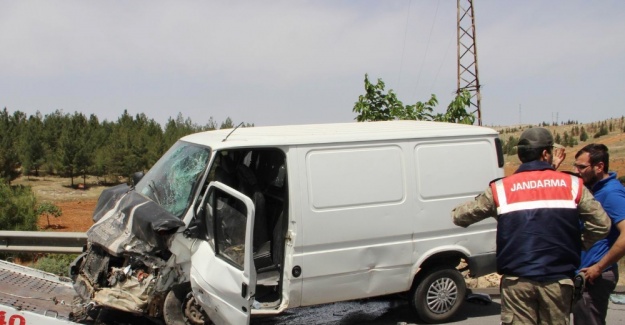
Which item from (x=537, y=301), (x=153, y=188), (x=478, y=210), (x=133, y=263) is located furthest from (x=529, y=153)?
(x=153, y=188)

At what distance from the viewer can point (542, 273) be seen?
3229mm

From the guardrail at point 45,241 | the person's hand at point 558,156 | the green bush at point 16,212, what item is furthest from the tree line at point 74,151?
the person's hand at point 558,156

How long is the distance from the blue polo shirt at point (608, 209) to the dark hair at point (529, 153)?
2.59 ft

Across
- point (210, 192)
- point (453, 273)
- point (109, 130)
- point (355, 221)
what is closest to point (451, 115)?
point (453, 273)

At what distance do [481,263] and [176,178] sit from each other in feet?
10.9

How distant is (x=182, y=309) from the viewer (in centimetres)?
501

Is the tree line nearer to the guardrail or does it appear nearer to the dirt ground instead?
the dirt ground

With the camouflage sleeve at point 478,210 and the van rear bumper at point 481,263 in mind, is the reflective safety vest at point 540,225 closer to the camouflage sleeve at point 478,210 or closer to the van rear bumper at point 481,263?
the camouflage sleeve at point 478,210

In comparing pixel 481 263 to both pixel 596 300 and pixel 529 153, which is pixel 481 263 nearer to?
pixel 596 300

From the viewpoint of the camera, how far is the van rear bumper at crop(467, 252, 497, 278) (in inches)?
235

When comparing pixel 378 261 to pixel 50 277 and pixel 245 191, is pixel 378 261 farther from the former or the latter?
pixel 50 277

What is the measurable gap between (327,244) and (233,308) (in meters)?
1.14

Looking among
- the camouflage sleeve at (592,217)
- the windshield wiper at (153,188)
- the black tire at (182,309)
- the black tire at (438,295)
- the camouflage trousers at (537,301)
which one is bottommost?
the black tire at (438,295)

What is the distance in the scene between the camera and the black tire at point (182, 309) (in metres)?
4.93
